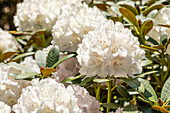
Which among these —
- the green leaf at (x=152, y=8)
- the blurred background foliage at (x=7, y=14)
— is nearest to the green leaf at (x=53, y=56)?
the green leaf at (x=152, y=8)

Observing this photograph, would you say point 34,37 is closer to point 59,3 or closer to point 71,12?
point 59,3

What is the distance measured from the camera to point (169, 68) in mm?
1383

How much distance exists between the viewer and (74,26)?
1.29 m

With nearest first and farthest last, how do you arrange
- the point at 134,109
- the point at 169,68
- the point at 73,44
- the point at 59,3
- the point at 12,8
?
the point at 134,109 < the point at 73,44 < the point at 169,68 < the point at 59,3 < the point at 12,8

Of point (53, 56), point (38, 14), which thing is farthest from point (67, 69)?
point (38, 14)

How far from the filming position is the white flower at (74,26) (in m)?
1.26

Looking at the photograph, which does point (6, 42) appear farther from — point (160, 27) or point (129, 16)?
point (160, 27)

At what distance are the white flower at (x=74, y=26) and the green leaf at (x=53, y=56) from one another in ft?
0.21

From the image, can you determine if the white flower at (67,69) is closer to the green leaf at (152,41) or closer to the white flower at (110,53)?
the white flower at (110,53)

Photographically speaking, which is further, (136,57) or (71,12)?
(71,12)

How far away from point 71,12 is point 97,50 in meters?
0.41

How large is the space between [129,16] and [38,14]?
0.73 metres

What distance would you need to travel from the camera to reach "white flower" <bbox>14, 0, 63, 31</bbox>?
5.67 feet

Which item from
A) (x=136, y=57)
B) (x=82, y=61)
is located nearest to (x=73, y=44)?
(x=82, y=61)
